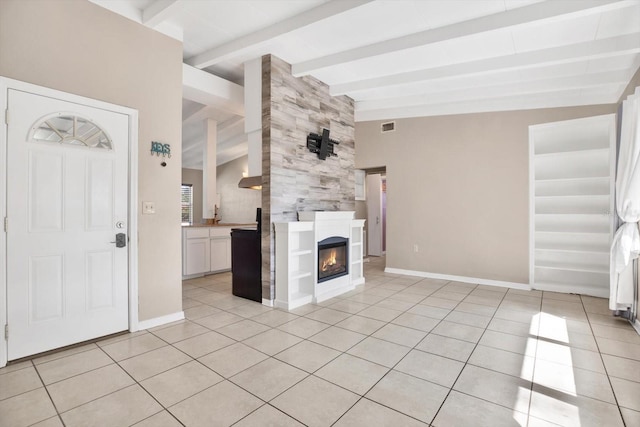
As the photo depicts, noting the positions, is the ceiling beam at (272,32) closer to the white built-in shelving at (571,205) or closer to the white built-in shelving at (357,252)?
the white built-in shelving at (357,252)

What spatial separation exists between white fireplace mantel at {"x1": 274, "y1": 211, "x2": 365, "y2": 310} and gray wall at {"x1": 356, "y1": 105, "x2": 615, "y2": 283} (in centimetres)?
176

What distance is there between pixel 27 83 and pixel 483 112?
19.1ft

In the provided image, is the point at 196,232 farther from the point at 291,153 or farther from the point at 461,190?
the point at 461,190

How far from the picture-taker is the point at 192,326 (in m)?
3.28

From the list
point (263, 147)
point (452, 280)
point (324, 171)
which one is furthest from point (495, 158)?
point (263, 147)

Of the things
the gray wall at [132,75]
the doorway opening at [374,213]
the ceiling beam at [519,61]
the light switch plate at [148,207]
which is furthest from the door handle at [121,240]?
the doorway opening at [374,213]

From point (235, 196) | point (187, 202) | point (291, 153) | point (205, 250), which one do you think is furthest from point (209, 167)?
point (187, 202)

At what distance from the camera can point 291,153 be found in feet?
14.1

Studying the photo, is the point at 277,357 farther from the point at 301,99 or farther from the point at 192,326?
the point at 301,99

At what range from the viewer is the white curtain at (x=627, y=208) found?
315 centimetres

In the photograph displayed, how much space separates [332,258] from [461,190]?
8.79 feet

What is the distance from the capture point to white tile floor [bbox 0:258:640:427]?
1839 mm

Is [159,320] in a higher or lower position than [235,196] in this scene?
lower

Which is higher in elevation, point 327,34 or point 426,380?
point 327,34
